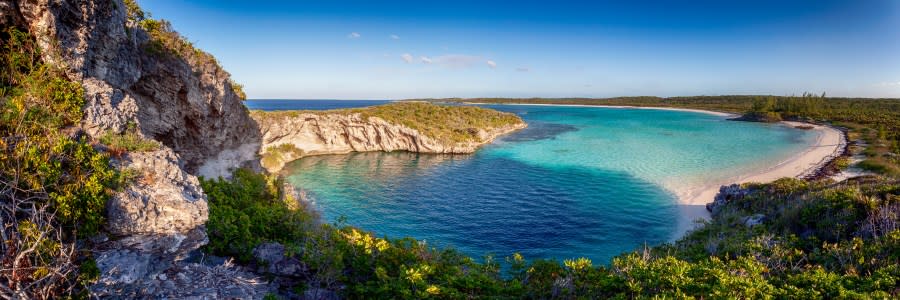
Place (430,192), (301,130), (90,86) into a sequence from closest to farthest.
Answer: (90,86) → (430,192) → (301,130)

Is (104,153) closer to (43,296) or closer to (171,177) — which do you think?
(171,177)

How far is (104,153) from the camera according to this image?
8.76 m

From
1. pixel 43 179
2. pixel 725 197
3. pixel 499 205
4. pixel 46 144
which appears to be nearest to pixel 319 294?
pixel 43 179

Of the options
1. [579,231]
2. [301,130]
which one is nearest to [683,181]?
[579,231]

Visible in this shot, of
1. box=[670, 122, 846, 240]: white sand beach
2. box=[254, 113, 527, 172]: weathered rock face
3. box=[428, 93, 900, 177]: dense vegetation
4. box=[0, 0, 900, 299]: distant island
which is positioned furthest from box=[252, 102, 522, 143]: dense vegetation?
box=[428, 93, 900, 177]: dense vegetation

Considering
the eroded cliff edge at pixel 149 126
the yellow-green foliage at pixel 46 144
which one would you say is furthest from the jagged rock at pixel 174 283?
the yellow-green foliage at pixel 46 144

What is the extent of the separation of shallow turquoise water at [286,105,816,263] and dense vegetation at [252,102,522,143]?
17.6ft

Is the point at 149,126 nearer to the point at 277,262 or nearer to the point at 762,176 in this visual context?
the point at 277,262

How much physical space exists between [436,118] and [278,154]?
31.8 meters

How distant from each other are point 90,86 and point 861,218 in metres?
26.4

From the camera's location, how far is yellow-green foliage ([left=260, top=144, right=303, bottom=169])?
149 feet

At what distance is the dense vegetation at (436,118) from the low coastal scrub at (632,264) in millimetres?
41803

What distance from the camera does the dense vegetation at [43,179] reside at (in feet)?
17.8

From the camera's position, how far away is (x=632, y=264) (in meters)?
11.1
